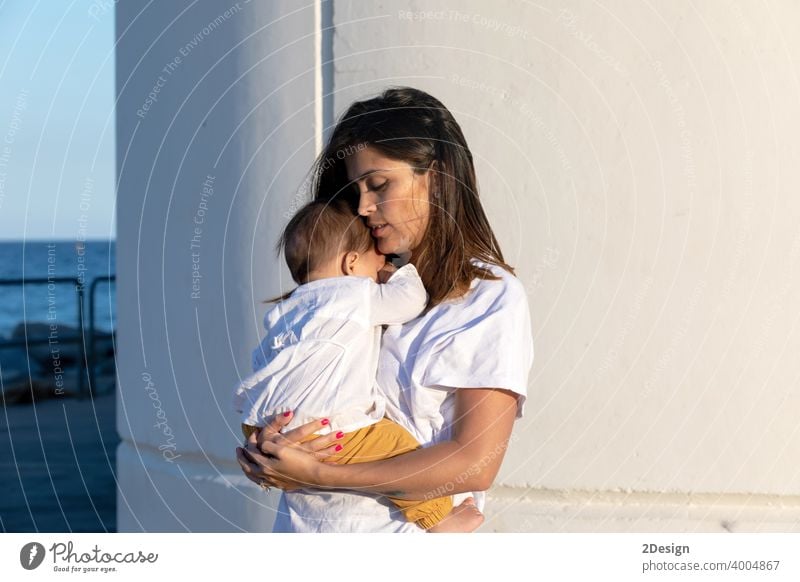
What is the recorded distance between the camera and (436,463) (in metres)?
2.29

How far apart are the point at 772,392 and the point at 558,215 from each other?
2.96ft

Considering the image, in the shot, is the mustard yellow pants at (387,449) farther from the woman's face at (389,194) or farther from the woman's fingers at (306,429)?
the woman's face at (389,194)

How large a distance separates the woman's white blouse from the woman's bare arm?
4 cm

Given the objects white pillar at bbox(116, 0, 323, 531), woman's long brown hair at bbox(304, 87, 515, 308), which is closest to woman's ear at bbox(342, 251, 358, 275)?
woman's long brown hair at bbox(304, 87, 515, 308)

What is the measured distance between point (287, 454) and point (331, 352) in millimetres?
224

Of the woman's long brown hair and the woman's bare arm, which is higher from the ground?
the woman's long brown hair

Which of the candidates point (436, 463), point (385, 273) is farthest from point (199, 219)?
point (436, 463)

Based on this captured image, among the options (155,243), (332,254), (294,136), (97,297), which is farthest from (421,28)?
(97,297)

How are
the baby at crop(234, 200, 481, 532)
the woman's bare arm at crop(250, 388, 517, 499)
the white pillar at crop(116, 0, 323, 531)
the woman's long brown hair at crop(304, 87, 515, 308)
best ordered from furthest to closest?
1. the white pillar at crop(116, 0, 323, 531)
2. the woman's long brown hair at crop(304, 87, 515, 308)
3. the baby at crop(234, 200, 481, 532)
4. the woman's bare arm at crop(250, 388, 517, 499)

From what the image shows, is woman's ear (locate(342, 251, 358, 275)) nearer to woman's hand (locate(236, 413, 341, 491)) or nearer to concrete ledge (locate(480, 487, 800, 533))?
woman's hand (locate(236, 413, 341, 491))

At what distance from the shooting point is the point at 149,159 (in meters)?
4.67

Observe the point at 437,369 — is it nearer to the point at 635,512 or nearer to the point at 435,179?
the point at 435,179

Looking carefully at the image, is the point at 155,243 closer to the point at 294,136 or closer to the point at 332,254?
the point at 294,136

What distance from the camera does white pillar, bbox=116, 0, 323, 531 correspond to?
4234 millimetres
